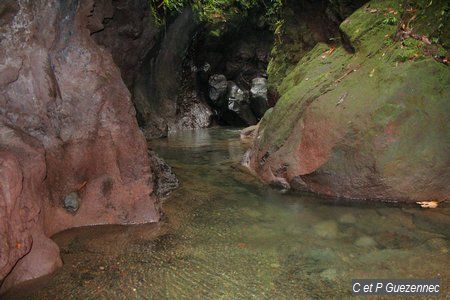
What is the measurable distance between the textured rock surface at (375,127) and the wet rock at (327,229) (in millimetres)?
974

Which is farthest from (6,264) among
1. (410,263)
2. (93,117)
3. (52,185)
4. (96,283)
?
(410,263)

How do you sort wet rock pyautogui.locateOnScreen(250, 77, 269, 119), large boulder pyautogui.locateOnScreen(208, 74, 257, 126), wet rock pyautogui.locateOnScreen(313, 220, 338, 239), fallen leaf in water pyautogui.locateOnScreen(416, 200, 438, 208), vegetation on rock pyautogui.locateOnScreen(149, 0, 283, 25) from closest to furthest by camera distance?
wet rock pyautogui.locateOnScreen(313, 220, 338, 239) → fallen leaf in water pyautogui.locateOnScreen(416, 200, 438, 208) → vegetation on rock pyautogui.locateOnScreen(149, 0, 283, 25) → wet rock pyautogui.locateOnScreen(250, 77, 269, 119) → large boulder pyautogui.locateOnScreen(208, 74, 257, 126)

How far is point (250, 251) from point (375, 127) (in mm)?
2516

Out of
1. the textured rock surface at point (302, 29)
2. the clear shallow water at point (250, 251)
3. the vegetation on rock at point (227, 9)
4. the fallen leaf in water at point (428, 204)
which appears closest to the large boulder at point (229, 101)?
the vegetation on rock at point (227, 9)

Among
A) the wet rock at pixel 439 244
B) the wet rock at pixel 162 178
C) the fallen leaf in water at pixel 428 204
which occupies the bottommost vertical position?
the wet rock at pixel 439 244

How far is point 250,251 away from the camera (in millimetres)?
3352

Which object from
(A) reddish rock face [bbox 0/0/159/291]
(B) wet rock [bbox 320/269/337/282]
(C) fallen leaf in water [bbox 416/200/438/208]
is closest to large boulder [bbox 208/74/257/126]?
(C) fallen leaf in water [bbox 416/200/438/208]

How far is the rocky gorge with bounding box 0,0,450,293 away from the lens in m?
3.25

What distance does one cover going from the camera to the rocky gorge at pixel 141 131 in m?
3.25

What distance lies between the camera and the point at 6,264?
260 cm

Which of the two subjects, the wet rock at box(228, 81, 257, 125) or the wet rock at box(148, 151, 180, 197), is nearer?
the wet rock at box(148, 151, 180, 197)

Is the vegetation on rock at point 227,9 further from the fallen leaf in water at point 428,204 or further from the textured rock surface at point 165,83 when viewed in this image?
the fallen leaf in water at point 428,204

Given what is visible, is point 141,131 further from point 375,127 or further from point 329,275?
point 375,127

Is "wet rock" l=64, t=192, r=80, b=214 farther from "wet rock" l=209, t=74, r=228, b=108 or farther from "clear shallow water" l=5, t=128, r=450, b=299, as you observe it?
"wet rock" l=209, t=74, r=228, b=108
